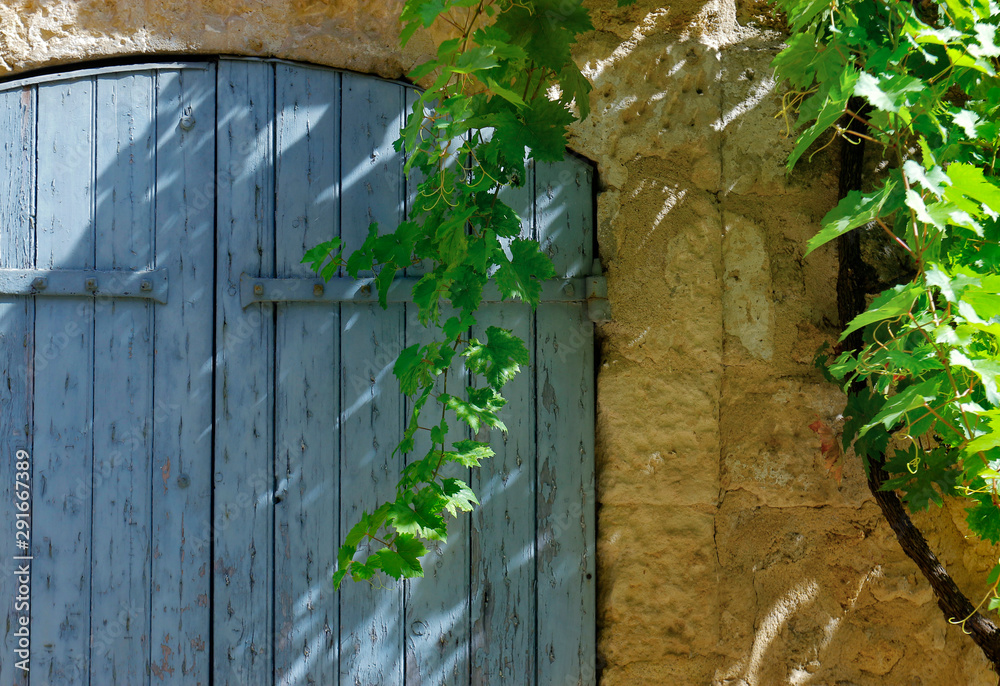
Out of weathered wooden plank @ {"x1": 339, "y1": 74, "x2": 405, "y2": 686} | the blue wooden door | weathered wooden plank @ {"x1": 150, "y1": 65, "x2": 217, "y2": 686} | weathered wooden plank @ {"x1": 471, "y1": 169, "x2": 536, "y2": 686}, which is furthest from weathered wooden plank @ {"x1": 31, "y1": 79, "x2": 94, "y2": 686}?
weathered wooden plank @ {"x1": 471, "y1": 169, "x2": 536, "y2": 686}

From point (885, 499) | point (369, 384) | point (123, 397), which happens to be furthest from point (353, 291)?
point (885, 499)

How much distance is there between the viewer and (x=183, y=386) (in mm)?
1753

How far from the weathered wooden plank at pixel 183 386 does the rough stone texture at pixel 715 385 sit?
0.26m

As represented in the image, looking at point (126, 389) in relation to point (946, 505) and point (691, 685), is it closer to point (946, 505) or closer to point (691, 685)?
point (691, 685)

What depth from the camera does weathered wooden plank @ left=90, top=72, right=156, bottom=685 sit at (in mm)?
1715

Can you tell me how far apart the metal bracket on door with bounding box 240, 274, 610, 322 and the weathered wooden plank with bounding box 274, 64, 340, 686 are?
0.12 feet

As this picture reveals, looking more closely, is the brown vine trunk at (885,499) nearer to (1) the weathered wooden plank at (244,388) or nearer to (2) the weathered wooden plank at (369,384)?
(2) the weathered wooden plank at (369,384)

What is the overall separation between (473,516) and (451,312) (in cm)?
55

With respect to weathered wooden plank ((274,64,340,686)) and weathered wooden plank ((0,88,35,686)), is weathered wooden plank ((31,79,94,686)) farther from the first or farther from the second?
weathered wooden plank ((274,64,340,686))

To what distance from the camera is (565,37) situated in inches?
58.4

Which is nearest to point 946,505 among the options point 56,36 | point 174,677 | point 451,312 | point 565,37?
point 451,312

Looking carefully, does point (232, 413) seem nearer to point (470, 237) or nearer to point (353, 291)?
point (353, 291)

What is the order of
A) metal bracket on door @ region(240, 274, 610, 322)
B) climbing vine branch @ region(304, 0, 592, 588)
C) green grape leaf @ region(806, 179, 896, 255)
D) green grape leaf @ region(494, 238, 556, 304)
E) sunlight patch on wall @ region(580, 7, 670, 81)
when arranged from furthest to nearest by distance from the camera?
sunlight patch on wall @ region(580, 7, 670, 81) → metal bracket on door @ region(240, 274, 610, 322) → green grape leaf @ region(494, 238, 556, 304) → climbing vine branch @ region(304, 0, 592, 588) → green grape leaf @ region(806, 179, 896, 255)

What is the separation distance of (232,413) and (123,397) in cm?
27
